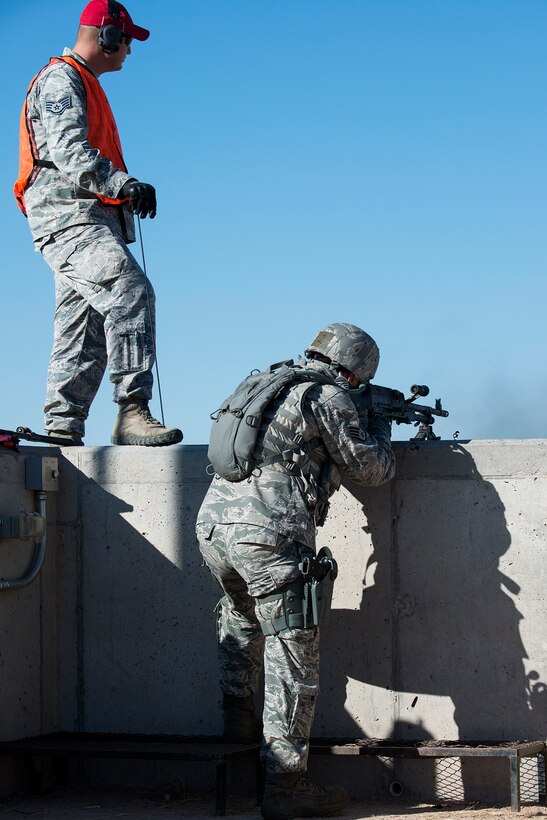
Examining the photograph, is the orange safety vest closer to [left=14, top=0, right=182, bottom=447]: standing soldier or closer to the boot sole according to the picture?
[left=14, top=0, right=182, bottom=447]: standing soldier

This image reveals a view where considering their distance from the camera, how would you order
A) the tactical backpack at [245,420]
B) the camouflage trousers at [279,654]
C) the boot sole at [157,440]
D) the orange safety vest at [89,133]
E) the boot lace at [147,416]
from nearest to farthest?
the camouflage trousers at [279,654] < the tactical backpack at [245,420] < the boot sole at [157,440] < the boot lace at [147,416] < the orange safety vest at [89,133]

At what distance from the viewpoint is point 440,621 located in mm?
5816

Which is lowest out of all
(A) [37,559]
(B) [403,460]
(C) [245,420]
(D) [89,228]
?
(A) [37,559]

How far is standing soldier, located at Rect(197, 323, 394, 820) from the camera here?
16.9 ft

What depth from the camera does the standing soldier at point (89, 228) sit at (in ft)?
21.5

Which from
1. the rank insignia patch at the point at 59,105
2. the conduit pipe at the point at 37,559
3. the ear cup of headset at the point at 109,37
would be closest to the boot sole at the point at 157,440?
the conduit pipe at the point at 37,559

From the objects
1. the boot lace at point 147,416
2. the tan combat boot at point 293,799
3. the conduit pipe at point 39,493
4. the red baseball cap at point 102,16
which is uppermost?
the red baseball cap at point 102,16

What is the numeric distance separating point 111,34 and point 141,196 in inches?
42.4

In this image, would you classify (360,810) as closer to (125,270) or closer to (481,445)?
(481,445)

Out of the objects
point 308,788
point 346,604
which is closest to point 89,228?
point 346,604

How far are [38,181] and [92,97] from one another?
0.55 m

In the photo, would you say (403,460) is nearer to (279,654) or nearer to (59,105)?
(279,654)

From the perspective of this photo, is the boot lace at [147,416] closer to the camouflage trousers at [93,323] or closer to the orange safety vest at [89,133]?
the camouflage trousers at [93,323]

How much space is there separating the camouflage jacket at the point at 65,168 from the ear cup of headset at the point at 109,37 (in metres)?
0.16
